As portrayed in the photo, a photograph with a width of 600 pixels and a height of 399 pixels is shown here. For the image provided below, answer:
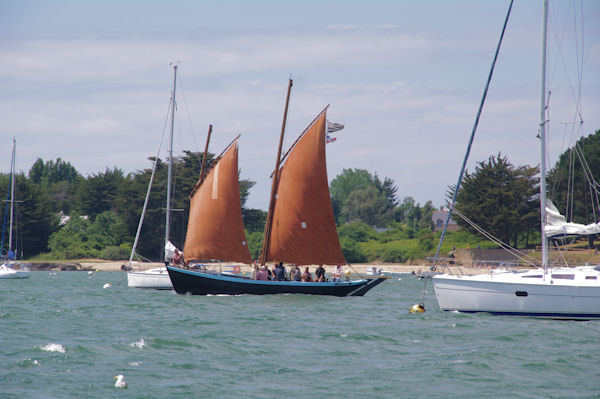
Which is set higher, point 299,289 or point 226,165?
point 226,165

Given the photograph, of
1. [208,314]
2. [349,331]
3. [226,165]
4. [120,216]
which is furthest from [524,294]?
[120,216]

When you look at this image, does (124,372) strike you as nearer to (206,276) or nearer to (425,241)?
(206,276)

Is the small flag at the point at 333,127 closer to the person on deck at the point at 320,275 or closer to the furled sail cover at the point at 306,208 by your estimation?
the furled sail cover at the point at 306,208

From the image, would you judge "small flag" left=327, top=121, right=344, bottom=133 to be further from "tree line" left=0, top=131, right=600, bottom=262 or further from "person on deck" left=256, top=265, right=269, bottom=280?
"tree line" left=0, top=131, right=600, bottom=262

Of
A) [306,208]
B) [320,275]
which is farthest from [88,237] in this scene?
[306,208]

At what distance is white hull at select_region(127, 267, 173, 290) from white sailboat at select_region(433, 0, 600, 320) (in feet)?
82.7

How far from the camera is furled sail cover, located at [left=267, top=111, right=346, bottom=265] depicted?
40.8m

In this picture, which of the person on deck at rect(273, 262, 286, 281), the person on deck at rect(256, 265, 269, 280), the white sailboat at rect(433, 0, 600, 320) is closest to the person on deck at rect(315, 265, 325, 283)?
the person on deck at rect(273, 262, 286, 281)

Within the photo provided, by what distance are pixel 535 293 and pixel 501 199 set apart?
199ft

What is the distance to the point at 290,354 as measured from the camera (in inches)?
869

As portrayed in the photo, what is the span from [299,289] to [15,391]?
25491mm

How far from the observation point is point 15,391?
1656 cm

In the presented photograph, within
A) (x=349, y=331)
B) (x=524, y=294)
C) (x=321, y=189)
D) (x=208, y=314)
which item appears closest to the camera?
(x=349, y=331)

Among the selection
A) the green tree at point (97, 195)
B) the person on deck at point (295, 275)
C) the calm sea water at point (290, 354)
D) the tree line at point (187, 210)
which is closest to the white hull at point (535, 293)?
the calm sea water at point (290, 354)
